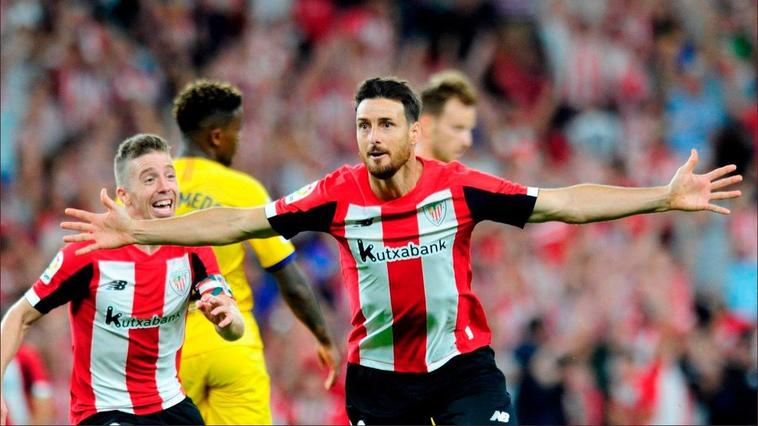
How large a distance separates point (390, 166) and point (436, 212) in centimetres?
28

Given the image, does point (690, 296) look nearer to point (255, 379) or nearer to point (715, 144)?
point (715, 144)

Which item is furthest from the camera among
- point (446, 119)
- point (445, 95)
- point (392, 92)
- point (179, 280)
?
point (445, 95)

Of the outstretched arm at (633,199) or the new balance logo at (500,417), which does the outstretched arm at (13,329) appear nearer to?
the new balance logo at (500,417)

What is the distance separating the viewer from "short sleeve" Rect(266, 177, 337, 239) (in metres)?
5.92

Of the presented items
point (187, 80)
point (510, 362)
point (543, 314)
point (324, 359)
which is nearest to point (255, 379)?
point (324, 359)

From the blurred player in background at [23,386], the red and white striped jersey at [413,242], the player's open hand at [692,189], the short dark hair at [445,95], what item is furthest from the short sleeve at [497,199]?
the blurred player in background at [23,386]

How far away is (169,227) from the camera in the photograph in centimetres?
576

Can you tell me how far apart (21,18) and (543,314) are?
635 cm

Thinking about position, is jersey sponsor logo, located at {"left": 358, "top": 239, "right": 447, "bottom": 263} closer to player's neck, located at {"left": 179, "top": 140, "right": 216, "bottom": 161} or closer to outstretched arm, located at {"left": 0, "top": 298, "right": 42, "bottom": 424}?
outstretched arm, located at {"left": 0, "top": 298, "right": 42, "bottom": 424}

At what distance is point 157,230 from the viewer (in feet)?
18.8

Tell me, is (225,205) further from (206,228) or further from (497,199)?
(497,199)

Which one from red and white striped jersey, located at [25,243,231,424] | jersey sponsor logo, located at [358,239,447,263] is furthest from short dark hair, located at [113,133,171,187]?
jersey sponsor logo, located at [358,239,447,263]

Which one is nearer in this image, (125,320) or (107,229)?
(107,229)

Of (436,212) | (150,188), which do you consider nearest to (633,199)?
(436,212)
